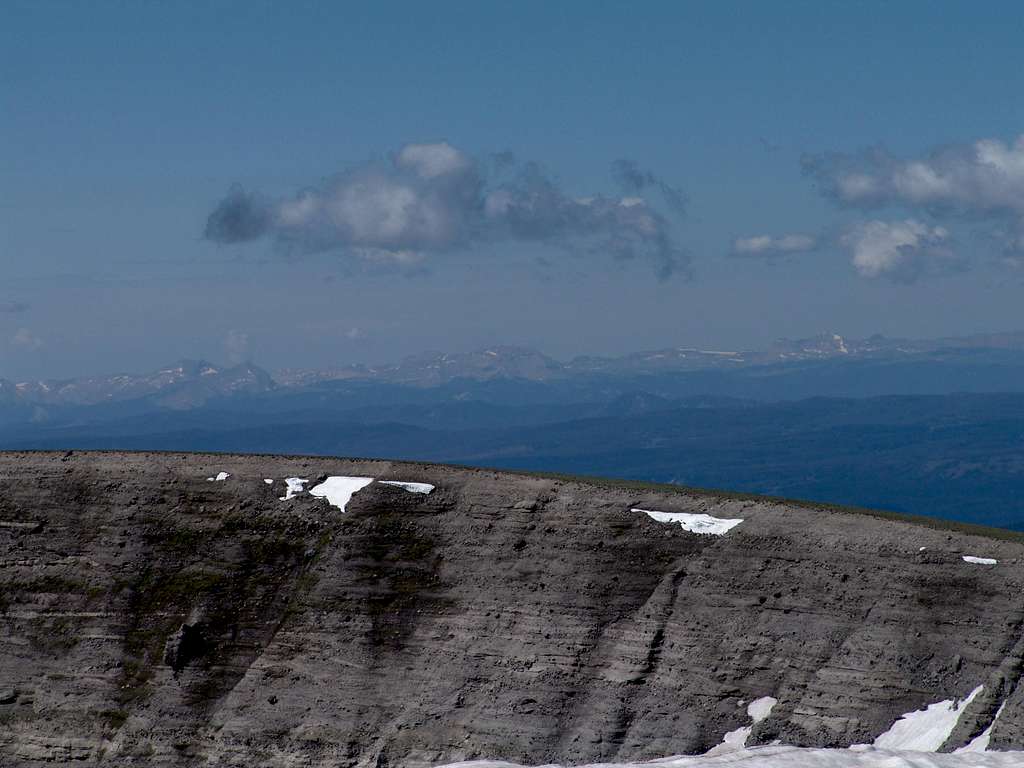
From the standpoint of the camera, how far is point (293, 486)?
65250 millimetres

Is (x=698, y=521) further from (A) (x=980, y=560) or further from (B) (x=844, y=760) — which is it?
(B) (x=844, y=760)

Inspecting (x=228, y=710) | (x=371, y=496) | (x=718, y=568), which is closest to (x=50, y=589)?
(x=228, y=710)

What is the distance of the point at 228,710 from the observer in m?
58.8

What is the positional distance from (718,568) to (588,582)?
622cm

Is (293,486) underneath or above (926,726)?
above

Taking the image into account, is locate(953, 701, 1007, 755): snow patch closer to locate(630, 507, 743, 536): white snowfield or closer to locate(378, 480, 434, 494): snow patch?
locate(630, 507, 743, 536): white snowfield

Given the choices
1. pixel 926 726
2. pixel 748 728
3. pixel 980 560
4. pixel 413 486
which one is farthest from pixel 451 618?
pixel 980 560

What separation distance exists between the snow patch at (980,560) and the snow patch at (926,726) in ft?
19.6

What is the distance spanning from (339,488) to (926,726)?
3186 centimetres

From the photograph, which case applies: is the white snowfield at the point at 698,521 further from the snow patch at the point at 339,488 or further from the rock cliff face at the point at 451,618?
the snow patch at the point at 339,488

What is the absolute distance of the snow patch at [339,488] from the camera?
64.2 meters

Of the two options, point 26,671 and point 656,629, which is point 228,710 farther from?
point 656,629

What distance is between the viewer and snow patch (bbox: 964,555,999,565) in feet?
169

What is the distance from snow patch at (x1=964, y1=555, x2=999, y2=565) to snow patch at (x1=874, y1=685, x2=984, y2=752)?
5.97 meters
